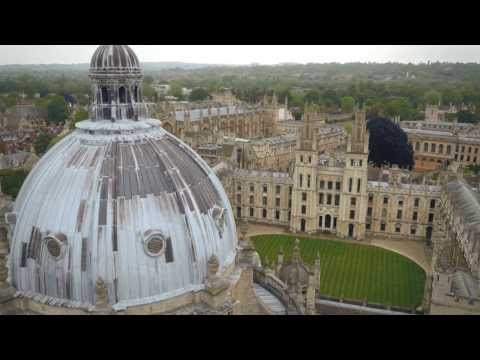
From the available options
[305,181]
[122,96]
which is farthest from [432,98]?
[122,96]

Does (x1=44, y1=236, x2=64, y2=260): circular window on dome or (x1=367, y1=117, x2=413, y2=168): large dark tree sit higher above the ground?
(x1=44, y1=236, x2=64, y2=260): circular window on dome

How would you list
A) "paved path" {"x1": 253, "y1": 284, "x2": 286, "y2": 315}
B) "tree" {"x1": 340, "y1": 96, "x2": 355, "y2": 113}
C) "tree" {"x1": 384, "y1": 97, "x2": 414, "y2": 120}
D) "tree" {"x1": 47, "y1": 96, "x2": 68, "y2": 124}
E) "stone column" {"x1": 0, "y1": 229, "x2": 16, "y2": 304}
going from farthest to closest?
1. "tree" {"x1": 340, "y1": 96, "x2": 355, "y2": 113}
2. "tree" {"x1": 384, "y1": 97, "x2": 414, "y2": 120}
3. "tree" {"x1": 47, "y1": 96, "x2": 68, "y2": 124}
4. "paved path" {"x1": 253, "y1": 284, "x2": 286, "y2": 315}
5. "stone column" {"x1": 0, "y1": 229, "x2": 16, "y2": 304}

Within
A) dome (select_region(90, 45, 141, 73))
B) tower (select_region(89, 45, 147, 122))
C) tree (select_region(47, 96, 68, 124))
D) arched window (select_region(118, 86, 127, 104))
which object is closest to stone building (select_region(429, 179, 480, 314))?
tower (select_region(89, 45, 147, 122))

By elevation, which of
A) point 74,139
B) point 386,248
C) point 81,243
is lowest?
point 386,248

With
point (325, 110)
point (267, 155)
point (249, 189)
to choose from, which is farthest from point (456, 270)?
point (325, 110)

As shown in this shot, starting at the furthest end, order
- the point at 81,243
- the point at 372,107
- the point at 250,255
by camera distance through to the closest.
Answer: the point at 372,107 < the point at 250,255 < the point at 81,243

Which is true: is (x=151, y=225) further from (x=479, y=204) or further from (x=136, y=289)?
(x=479, y=204)

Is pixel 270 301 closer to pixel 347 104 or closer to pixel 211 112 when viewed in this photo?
pixel 211 112

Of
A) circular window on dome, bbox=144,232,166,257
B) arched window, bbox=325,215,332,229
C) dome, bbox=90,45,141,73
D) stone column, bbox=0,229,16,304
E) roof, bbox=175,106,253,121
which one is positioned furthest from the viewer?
roof, bbox=175,106,253,121

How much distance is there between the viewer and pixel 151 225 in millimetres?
16656

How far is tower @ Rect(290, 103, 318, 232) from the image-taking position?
51031 mm

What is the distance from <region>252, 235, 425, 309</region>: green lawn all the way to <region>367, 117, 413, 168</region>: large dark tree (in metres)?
31.4

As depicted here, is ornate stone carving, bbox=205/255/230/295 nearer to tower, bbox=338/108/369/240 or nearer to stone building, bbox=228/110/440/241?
tower, bbox=338/108/369/240

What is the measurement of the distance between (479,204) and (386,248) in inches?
432
